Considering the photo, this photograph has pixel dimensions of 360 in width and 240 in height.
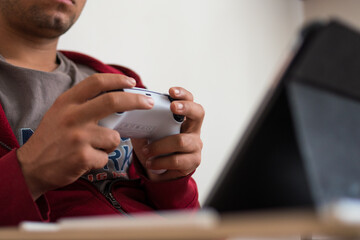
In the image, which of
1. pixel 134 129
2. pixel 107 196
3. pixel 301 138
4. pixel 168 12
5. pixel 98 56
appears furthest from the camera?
pixel 168 12

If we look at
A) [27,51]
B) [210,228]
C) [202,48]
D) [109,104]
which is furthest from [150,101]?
[202,48]

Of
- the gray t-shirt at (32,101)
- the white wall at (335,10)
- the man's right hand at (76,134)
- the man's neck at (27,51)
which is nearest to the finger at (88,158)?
the man's right hand at (76,134)

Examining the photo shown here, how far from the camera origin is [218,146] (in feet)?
5.89

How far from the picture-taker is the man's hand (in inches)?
25.5

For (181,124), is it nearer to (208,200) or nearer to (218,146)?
(208,200)

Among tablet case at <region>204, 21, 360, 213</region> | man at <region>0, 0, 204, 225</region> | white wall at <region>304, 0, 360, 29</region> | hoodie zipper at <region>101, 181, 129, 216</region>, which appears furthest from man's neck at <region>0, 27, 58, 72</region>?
white wall at <region>304, 0, 360, 29</region>

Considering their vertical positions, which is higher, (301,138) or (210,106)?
(210,106)

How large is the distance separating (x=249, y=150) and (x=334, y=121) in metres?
0.08

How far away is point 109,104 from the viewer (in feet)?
1.63

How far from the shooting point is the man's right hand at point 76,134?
0.49 m

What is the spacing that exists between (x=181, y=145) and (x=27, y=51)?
519 millimetres

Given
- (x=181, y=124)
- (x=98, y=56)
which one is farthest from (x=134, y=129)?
(x=98, y=56)

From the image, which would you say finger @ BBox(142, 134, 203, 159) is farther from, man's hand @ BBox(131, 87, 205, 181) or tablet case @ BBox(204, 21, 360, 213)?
tablet case @ BBox(204, 21, 360, 213)

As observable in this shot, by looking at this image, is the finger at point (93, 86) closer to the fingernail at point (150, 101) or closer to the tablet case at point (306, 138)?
the fingernail at point (150, 101)
